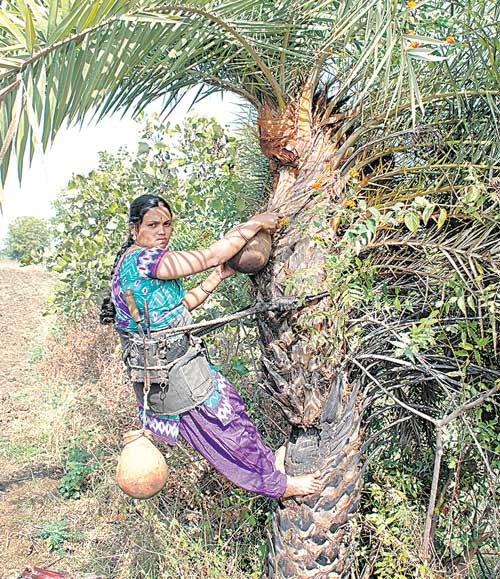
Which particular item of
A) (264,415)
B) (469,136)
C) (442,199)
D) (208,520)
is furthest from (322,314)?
(208,520)

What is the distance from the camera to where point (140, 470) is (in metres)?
2.62

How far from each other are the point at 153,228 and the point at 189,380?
0.77 meters

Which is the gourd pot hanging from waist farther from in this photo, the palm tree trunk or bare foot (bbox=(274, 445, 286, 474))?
bare foot (bbox=(274, 445, 286, 474))

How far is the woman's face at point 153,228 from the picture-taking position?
9.51ft

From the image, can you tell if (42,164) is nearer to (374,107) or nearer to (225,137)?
(374,107)

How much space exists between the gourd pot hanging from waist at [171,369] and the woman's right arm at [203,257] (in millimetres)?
330

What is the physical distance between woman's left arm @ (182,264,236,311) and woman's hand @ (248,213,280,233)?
28 cm

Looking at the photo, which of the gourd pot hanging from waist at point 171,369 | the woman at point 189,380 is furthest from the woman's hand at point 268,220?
the gourd pot hanging from waist at point 171,369

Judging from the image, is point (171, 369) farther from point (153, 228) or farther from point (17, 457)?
point (17, 457)

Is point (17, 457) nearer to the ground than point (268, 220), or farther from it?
nearer to the ground

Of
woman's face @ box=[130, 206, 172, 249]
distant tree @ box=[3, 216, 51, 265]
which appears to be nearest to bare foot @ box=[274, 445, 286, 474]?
woman's face @ box=[130, 206, 172, 249]

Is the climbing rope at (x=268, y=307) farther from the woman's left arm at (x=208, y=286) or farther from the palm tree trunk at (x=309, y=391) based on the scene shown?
the woman's left arm at (x=208, y=286)

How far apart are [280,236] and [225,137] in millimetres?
2820

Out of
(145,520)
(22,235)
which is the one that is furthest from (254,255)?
(22,235)
